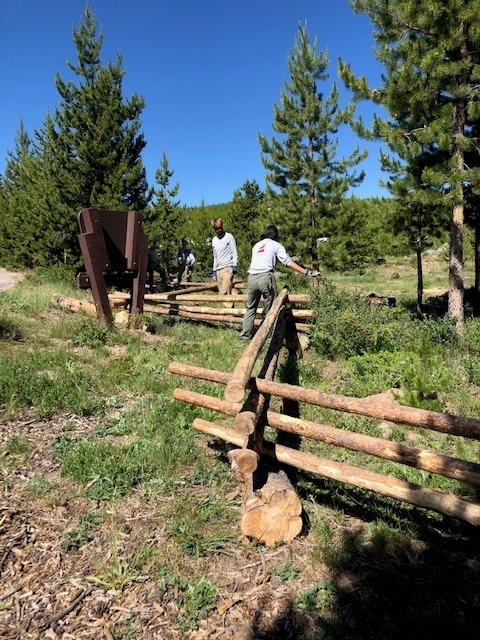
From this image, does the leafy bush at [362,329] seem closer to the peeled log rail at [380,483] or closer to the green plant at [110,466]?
the peeled log rail at [380,483]

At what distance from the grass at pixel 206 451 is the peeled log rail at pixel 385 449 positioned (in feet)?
1.82

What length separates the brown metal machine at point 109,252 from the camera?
746cm

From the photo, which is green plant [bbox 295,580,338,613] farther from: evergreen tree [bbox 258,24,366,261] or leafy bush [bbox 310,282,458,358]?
evergreen tree [bbox 258,24,366,261]

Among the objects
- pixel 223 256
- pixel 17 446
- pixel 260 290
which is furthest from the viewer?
pixel 223 256

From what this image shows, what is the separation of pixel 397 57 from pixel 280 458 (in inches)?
318

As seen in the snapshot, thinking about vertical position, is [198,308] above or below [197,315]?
above

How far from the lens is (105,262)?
7.72 meters

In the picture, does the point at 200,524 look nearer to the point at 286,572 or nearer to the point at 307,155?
the point at 286,572

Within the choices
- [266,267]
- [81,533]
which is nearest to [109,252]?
[266,267]

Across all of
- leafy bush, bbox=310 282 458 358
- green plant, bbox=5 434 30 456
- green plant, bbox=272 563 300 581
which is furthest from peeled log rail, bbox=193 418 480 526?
leafy bush, bbox=310 282 458 358

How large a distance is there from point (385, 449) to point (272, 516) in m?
0.91

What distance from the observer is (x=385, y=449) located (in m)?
2.97

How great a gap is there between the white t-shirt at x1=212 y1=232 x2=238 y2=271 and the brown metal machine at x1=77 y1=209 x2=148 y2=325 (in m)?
2.12

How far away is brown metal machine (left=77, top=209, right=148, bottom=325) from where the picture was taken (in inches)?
294
